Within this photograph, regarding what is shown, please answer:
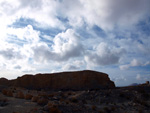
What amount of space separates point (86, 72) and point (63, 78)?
574 centimetres

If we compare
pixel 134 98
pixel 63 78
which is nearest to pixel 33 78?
pixel 63 78

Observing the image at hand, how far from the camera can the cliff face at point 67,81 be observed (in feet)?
109

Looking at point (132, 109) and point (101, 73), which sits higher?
point (101, 73)

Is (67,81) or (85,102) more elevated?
(67,81)

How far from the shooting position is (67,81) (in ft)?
113

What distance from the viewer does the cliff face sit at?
33.2 meters

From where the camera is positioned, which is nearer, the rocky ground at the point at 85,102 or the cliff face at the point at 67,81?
the rocky ground at the point at 85,102

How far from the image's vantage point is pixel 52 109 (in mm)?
9648

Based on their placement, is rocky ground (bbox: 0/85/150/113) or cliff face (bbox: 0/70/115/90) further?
cliff face (bbox: 0/70/115/90)

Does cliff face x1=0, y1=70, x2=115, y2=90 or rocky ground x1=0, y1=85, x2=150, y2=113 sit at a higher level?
cliff face x1=0, y1=70, x2=115, y2=90

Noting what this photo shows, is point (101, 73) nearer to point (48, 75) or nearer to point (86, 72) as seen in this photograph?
point (86, 72)

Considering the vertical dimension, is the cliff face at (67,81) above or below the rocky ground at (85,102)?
above

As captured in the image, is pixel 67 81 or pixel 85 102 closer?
pixel 85 102

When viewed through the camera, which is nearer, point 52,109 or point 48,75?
point 52,109
